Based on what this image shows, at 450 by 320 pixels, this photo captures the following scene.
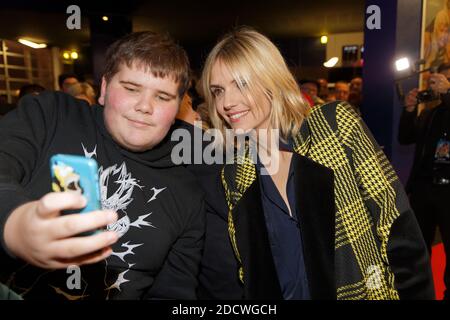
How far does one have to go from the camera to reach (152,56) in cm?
145

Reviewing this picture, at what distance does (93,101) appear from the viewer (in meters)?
4.55

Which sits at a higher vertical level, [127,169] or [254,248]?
[127,169]

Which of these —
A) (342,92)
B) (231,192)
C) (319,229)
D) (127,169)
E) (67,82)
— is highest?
(67,82)

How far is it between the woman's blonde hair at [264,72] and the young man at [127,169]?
0.95 feet

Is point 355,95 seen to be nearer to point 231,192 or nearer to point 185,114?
point 185,114

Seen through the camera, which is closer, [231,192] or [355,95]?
[231,192]

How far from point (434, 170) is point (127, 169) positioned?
2674 millimetres

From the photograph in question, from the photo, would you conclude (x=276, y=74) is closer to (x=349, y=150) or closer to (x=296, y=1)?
(x=349, y=150)

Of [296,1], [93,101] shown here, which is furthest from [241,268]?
[296,1]

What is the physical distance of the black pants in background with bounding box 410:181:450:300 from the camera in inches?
116

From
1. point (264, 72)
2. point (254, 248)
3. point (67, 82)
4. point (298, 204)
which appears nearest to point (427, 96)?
point (264, 72)

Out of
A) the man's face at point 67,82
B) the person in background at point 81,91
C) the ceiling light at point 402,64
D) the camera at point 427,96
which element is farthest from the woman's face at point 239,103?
the man's face at point 67,82
